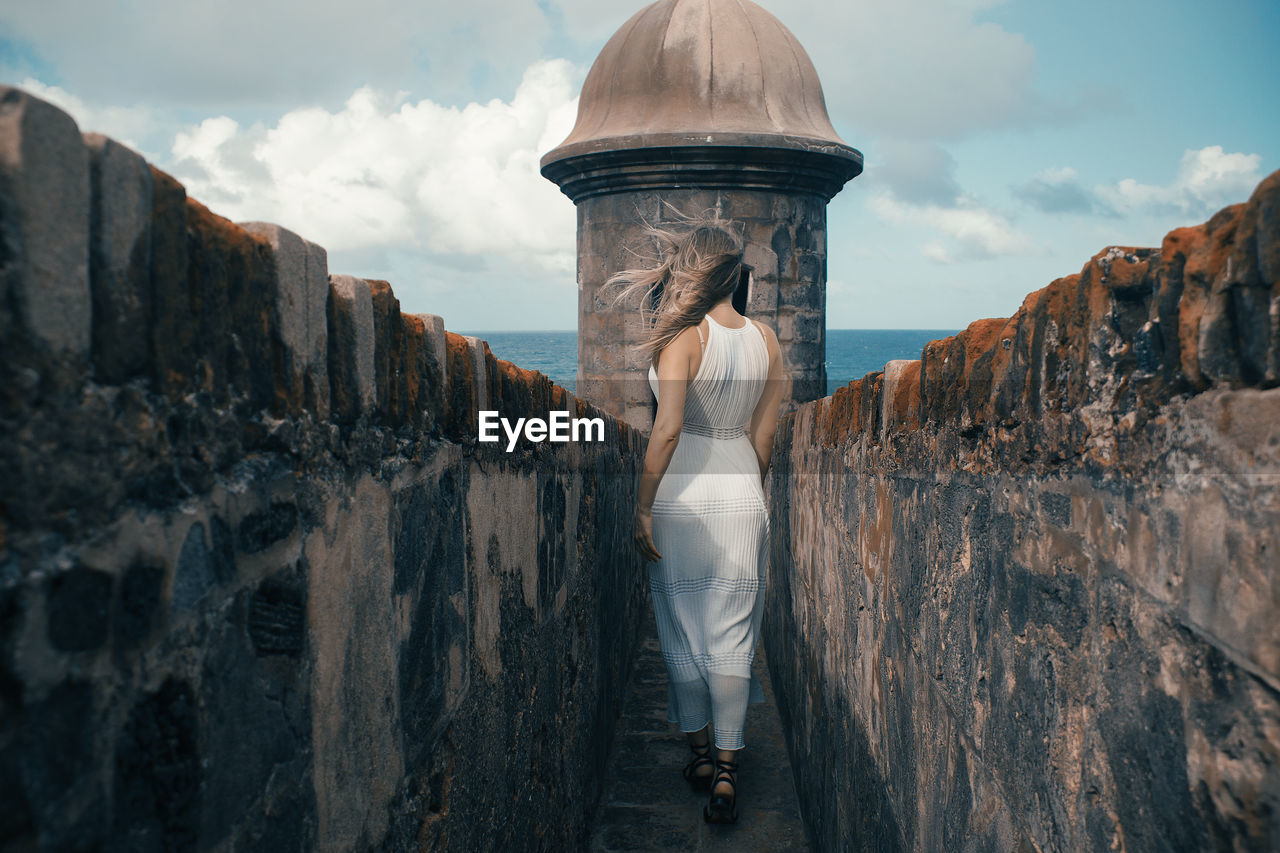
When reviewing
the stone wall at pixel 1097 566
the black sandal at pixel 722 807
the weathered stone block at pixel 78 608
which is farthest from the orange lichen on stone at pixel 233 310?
the black sandal at pixel 722 807

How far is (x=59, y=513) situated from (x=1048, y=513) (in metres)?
1.11

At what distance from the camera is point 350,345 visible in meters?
1.29

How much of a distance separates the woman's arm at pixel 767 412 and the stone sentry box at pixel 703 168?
4.72 m

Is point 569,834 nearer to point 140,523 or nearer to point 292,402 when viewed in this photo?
point 292,402

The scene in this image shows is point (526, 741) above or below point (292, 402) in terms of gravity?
below

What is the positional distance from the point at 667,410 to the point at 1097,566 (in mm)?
2517

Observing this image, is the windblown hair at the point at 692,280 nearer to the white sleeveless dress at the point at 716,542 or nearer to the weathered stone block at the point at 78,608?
the white sleeveless dress at the point at 716,542

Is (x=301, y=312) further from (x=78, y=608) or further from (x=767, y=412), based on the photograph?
(x=767, y=412)

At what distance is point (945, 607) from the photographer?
66.7 inches

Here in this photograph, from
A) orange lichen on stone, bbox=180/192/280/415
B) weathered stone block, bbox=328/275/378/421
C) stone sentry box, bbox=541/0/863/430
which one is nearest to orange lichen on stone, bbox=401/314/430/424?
weathered stone block, bbox=328/275/378/421

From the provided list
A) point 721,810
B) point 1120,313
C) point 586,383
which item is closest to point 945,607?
point 1120,313

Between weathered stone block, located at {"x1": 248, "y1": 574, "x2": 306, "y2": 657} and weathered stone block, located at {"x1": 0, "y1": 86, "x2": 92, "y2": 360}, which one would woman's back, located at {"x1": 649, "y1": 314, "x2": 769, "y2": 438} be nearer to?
weathered stone block, located at {"x1": 248, "y1": 574, "x2": 306, "y2": 657}

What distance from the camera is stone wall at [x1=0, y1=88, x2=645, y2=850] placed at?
67 centimetres

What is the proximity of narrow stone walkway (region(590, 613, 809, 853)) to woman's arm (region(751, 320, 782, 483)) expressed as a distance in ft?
4.27
